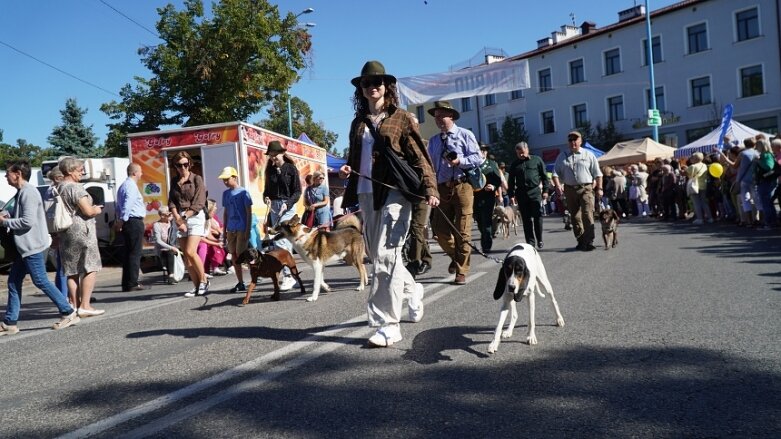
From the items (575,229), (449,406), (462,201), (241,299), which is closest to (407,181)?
(449,406)

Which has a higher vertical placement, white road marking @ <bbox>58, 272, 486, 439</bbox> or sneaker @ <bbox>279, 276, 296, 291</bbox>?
sneaker @ <bbox>279, 276, 296, 291</bbox>

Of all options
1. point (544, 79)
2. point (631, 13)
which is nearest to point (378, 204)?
point (544, 79)

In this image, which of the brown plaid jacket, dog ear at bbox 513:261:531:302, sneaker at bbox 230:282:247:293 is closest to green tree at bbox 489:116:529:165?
sneaker at bbox 230:282:247:293

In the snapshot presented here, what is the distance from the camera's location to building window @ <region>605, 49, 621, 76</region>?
42500 millimetres

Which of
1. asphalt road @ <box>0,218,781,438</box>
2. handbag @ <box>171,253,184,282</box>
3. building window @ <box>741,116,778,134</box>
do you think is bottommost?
asphalt road @ <box>0,218,781,438</box>

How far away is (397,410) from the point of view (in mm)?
3350

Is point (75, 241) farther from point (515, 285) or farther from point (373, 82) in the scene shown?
point (515, 285)

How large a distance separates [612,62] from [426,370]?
143 feet

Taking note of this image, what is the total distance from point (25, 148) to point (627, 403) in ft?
254

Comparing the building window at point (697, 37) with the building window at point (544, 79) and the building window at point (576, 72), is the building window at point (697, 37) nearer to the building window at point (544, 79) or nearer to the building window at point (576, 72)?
the building window at point (576, 72)

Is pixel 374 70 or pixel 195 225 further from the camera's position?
pixel 195 225

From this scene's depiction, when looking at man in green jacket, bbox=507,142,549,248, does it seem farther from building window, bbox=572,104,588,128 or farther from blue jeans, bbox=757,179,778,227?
building window, bbox=572,104,588,128

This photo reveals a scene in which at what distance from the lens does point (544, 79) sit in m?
47.7

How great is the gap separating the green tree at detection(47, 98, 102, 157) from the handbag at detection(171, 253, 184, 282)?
29817 mm
